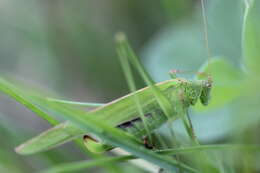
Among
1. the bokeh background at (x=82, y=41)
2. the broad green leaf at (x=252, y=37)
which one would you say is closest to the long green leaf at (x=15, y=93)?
the broad green leaf at (x=252, y=37)

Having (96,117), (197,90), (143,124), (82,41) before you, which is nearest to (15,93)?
(96,117)

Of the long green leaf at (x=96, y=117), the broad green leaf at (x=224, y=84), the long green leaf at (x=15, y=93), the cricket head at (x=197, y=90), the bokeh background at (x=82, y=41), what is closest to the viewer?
the long green leaf at (x=15, y=93)

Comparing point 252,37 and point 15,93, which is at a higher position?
point 252,37

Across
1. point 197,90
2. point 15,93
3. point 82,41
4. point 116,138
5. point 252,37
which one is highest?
point 82,41

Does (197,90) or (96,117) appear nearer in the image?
(96,117)

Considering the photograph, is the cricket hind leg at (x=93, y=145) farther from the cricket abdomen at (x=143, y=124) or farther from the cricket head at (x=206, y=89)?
the cricket head at (x=206, y=89)

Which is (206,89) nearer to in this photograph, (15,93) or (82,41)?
(15,93)

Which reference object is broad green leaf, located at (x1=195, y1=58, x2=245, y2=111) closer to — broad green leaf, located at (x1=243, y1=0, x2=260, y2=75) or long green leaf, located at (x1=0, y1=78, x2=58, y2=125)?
broad green leaf, located at (x1=243, y1=0, x2=260, y2=75)

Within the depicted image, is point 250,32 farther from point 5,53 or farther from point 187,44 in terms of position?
point 5,53
